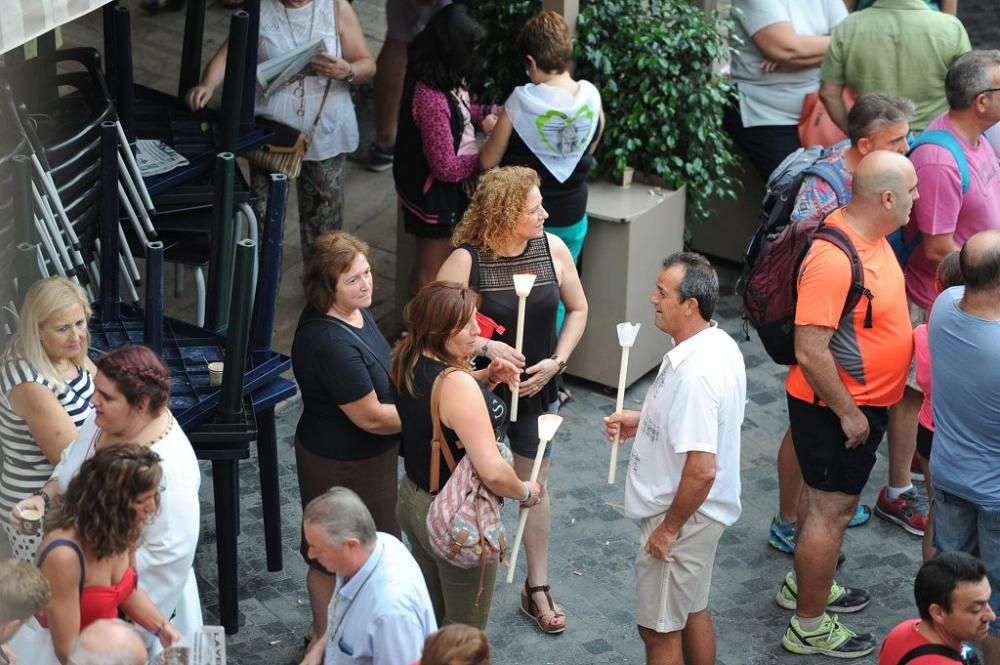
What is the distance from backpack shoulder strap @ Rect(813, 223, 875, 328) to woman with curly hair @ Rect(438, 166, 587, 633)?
3.25 ft

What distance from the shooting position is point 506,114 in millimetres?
6680

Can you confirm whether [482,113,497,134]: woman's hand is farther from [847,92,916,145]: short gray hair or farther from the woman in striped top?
the woman in striped top

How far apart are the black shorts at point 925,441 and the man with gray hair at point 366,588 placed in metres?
2.45

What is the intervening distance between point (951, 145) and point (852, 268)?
4.38 feet

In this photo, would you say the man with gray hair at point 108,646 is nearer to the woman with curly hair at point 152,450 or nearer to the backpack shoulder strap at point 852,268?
the woman with curly hair at point 152,450

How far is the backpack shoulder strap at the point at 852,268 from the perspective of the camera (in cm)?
512

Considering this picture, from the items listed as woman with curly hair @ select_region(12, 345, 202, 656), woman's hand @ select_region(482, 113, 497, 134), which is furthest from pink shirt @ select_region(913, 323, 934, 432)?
woman with curly hair @ select_region(12, 345, 202, 656)

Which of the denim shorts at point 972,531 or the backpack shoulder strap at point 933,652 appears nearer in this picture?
the backpack shoulder strap at point 933,652

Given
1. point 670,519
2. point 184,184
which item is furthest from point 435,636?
point 184,184

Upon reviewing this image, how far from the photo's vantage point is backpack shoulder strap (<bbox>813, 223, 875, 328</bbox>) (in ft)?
16.8

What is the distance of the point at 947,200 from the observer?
609 centimetres

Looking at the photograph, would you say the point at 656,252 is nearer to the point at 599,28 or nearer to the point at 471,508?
the point at 599,28

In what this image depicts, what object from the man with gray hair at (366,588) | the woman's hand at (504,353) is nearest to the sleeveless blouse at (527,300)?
the woman's hand at (504,353)

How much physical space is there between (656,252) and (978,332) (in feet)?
9.08
